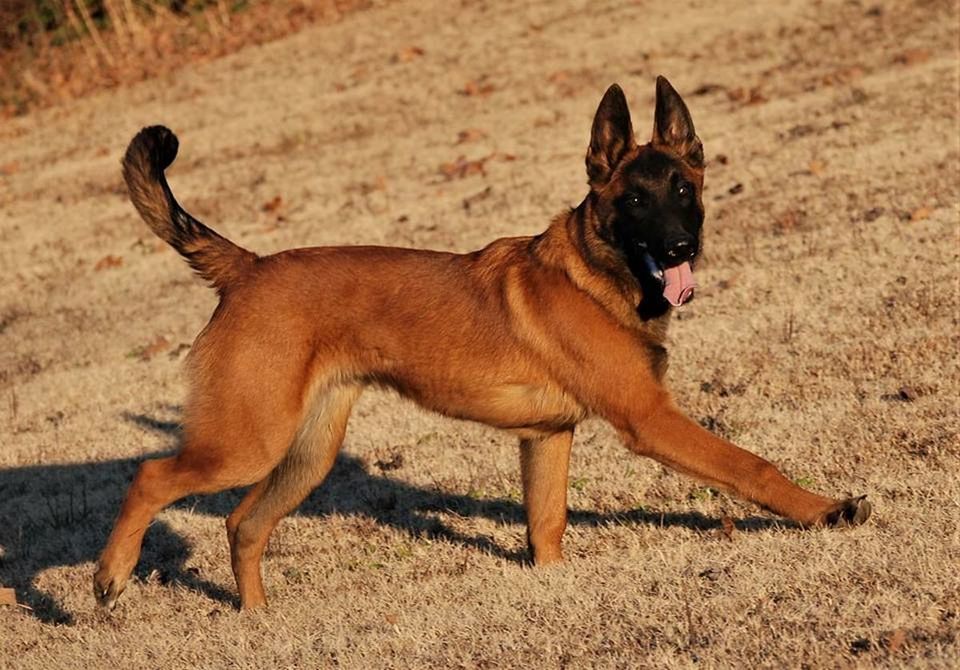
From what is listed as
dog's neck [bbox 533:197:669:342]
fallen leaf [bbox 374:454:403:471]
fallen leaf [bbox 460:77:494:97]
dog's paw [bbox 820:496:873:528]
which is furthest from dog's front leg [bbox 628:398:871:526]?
fallen leaf [bbox 460:77:494:97]

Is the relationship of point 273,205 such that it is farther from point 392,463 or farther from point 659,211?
point 659,211

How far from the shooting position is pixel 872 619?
16.7 feet

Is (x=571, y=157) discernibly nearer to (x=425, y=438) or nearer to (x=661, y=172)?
(x=425, y=438)

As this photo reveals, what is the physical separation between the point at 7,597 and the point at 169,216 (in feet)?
7.20

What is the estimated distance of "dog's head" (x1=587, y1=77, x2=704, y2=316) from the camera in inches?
243

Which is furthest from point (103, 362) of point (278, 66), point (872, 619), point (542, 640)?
point (278, 66)

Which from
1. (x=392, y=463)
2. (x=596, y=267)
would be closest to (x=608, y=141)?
(x=596, y=267)

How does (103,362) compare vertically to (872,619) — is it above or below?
below

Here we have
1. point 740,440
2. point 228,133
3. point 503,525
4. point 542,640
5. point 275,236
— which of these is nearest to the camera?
point 542,640

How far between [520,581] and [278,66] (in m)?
16.6

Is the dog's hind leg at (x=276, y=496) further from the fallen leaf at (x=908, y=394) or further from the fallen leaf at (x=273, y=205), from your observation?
the fallen leaf at (x=273, y=205)

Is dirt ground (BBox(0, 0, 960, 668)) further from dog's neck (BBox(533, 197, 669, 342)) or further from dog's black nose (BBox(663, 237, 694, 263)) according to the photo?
dog's black nose (BBox(663, 237, 694, 263))

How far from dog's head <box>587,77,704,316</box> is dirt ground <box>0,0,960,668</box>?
1.27 m

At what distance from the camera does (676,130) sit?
261 inches
